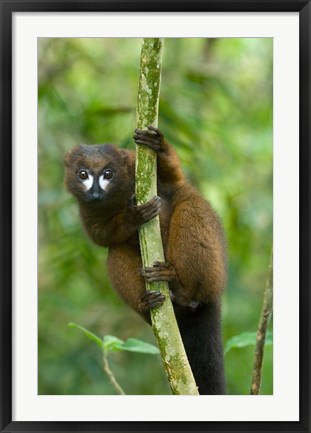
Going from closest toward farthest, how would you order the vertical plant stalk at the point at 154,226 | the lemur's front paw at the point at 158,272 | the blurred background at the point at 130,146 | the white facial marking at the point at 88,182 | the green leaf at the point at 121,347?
the vertical plant stalk at the point at 154,226 < the lemur's front paw at the point at 158,272 < the green leaf at the point at 121,347 < the white facial marking at the point at 88,182 < the blurred background at the point at 130,146

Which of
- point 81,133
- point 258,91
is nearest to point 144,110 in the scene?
point 81,133

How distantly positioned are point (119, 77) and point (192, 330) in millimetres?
4914

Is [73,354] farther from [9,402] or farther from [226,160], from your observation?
[9,402]

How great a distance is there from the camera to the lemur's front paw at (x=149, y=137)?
492 centimetres

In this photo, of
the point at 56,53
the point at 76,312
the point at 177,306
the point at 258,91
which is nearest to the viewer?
the point at 177,306

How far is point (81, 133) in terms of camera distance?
8.93 meters

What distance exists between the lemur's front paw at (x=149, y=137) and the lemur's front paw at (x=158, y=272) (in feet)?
2.61

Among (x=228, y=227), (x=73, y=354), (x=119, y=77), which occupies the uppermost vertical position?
(x=119, y=77)

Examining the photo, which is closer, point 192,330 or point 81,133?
point 192,330

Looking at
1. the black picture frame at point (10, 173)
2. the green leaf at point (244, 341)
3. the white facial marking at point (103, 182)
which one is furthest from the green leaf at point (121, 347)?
the white facial marking at point (103, 182)

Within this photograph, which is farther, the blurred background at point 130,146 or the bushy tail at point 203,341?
the blurred background at point 130,146

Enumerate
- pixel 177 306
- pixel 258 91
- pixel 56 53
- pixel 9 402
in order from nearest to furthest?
pixel 9 402 < pixel 177 306 < pixel 56 53 < pixel 258 91

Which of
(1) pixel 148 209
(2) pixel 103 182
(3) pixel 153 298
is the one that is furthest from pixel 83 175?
(3) pixel 153 298

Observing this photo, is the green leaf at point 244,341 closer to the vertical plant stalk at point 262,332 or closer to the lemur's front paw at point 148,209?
the vertical plant stalk at point 262,332
